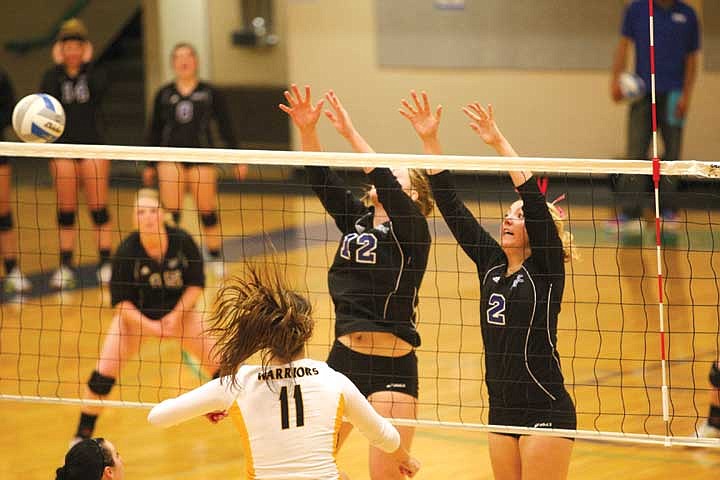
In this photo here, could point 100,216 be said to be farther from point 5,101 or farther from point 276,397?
point 276,397

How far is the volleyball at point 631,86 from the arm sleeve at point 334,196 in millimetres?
6729

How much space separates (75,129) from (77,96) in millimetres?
294

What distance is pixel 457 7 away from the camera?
1518 centimetres

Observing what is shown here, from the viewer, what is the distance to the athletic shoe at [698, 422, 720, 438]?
6562 mm

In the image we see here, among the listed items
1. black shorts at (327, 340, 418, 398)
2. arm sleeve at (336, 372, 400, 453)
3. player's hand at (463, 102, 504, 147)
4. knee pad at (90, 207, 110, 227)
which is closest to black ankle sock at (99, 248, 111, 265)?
knee pad at (90, 207, 110, 227)

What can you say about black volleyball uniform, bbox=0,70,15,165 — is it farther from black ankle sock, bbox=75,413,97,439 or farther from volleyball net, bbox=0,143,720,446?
black ankle sock, bbox=75,413,97,439

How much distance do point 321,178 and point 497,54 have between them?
978 cm

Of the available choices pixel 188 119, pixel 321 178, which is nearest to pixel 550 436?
pixel 321 178

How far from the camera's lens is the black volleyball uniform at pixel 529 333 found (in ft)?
16.2

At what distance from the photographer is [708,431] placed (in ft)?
21.8

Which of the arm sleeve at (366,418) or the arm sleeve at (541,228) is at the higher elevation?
the arm sleeve at (541,228)

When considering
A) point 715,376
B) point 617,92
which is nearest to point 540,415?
point 715,376

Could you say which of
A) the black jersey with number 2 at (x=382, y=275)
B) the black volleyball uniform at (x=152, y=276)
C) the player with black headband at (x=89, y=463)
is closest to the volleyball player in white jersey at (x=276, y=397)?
the player with black headband at (x=89, y=463)

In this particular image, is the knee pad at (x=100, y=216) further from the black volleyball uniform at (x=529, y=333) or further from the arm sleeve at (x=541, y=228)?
the arm sleeve at (x=541, y=228)
